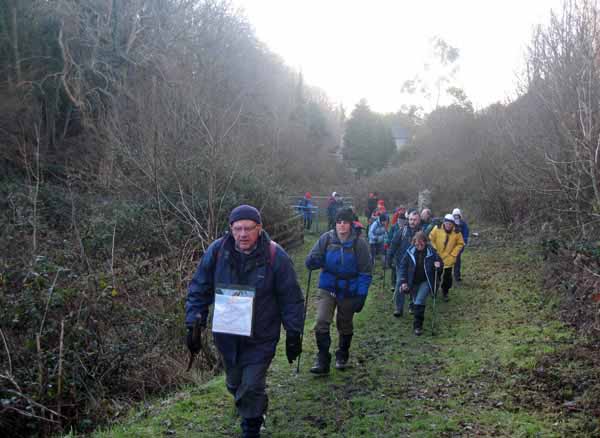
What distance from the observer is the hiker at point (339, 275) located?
6.40 meters

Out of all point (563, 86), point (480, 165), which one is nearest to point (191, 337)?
point (563, 86)

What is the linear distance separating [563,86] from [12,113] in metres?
17.5

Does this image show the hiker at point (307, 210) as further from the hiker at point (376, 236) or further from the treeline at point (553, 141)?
the hiker at point (376, 236)

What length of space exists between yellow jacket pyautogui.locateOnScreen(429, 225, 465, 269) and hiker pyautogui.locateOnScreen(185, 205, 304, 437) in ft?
21.8

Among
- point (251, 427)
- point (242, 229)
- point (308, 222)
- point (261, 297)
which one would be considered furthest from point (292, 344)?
point (308, 222)

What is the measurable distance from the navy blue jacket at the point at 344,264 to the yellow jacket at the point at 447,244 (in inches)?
181

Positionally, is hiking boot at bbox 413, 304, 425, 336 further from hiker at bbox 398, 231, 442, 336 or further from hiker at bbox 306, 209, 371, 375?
hiker at bbox 306, 209, 371, 375

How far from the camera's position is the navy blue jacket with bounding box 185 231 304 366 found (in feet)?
14.7

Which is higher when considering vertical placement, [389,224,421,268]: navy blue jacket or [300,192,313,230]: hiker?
[300,192,313,230]: hiker

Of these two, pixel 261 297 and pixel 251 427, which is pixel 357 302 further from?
pixel 251 427

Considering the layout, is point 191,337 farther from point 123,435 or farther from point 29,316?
point 29,316

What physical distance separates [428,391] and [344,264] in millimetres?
1726

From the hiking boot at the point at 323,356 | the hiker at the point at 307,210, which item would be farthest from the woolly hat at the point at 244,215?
the hiker at the point at 307,210

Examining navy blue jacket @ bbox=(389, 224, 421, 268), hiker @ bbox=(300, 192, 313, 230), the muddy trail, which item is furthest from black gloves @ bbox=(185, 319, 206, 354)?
hiker @ bbox=(300, 192, 313, 230)
